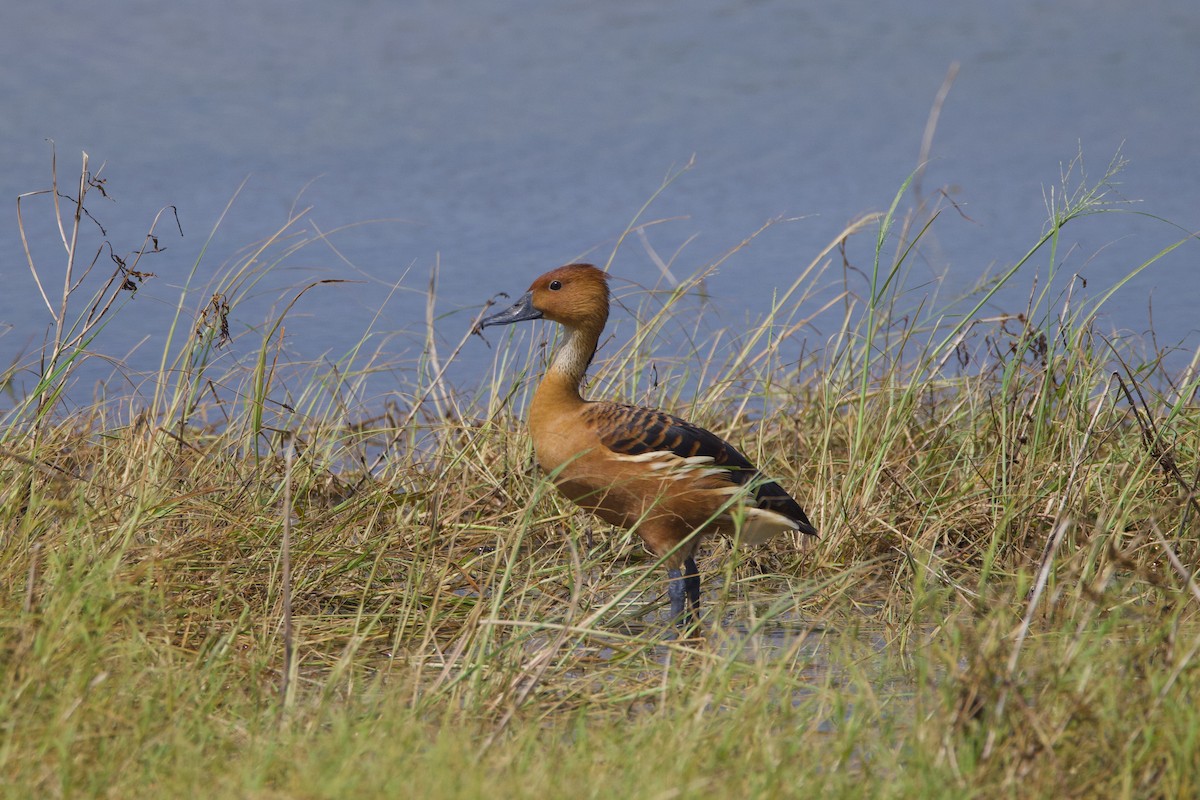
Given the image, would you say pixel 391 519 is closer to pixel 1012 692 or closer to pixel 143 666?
pixel 143 666

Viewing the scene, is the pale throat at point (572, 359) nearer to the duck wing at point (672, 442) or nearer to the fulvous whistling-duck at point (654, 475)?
the fulvous whistling-duck at point (654, 475)

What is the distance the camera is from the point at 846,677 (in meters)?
3.91

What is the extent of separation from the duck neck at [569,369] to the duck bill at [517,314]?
15 centimetres

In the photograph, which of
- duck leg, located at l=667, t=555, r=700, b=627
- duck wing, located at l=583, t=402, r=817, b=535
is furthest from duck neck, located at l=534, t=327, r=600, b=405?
duck leg, located at l=667, t=555, r=700, b=627

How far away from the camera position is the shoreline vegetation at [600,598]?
3012 mm

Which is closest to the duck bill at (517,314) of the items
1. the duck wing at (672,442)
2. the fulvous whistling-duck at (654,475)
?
the fulvous whistling-duck at (654,475)

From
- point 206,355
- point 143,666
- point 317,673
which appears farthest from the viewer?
point 206,355

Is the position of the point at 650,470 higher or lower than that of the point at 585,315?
lower

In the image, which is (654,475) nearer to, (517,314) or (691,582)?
(691,582)

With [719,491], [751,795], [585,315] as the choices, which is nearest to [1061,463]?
[719,491]

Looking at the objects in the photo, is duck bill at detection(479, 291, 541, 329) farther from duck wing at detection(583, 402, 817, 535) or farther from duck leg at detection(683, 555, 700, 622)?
duck leg at detection(683, 555, 700, 622)

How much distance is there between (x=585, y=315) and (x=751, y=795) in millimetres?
2412

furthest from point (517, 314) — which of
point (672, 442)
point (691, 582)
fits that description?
point (691, 582)

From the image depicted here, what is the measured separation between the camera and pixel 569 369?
16.1ft
